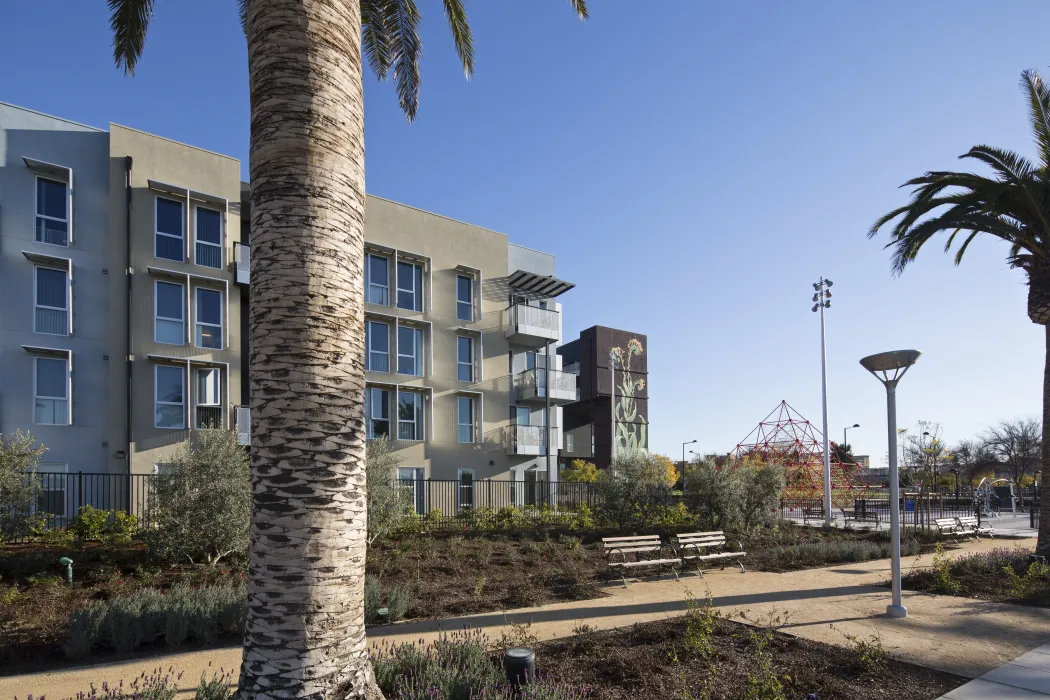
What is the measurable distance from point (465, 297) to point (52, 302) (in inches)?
614

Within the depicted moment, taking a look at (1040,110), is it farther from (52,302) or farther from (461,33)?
(52,302)

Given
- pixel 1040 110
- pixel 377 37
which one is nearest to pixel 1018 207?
pixel 1040 110

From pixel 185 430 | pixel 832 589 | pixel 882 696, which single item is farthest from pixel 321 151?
pixel 185 430

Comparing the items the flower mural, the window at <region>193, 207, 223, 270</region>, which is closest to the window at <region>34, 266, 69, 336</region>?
the window at <region>193, 207, 223, 270</region>

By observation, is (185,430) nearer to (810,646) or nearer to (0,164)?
(0,164)

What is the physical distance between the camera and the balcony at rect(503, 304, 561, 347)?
1231 inches

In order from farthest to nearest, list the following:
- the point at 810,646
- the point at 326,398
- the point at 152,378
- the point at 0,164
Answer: the point at 152,378
the point at 0,164
the point at 810,646
the point at 326,398

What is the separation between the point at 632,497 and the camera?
2048 cm

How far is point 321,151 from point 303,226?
2.16 ft

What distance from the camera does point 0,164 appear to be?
2000cm

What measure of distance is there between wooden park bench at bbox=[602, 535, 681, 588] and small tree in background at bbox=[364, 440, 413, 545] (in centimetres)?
531

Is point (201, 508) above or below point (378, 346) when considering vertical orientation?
below

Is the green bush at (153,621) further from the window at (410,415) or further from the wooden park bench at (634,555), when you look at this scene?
the window at (410,415)

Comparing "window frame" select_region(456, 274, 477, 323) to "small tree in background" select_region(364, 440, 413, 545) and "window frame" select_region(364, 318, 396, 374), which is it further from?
"small tree in background" select_region(364, 440, 413, 545)
